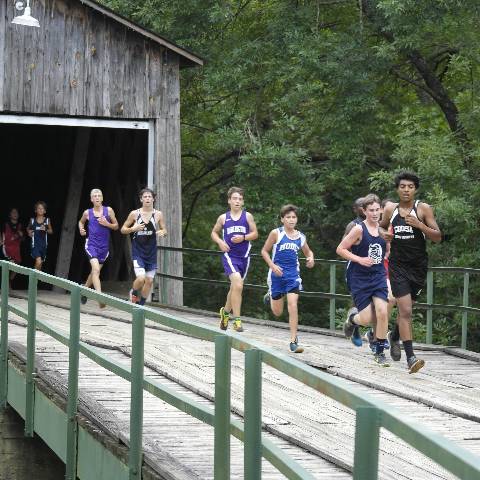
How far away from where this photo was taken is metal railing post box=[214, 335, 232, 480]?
16.6 feet

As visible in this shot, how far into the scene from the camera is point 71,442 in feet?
25.5

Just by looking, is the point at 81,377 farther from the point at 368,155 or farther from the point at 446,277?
the point at 368,155

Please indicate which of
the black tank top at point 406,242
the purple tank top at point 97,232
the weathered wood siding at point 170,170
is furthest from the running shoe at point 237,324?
the weathered wood siding at point 170,170

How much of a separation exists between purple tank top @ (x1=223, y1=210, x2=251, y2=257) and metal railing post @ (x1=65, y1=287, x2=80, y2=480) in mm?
5799

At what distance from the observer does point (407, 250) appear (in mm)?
11102

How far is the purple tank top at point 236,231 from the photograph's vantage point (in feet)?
46.3

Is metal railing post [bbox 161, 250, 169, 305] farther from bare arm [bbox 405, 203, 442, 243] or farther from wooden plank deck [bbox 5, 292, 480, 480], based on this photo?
bare arm [bbox 405, 203, 442, 243]

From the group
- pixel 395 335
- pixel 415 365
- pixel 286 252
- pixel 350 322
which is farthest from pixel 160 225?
pixel 415 365

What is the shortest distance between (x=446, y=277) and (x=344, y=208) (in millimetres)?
6385

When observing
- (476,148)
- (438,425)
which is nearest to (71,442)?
(438,425)

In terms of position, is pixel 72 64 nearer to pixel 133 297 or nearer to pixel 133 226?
pixel 133 226

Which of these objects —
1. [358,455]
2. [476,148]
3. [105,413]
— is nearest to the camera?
[358,455]

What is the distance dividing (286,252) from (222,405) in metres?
7.54

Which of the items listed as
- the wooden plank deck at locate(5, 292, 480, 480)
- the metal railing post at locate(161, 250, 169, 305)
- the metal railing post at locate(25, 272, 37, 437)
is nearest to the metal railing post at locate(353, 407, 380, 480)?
the wooden plank deck at locate(5, 292, 480, 480)
